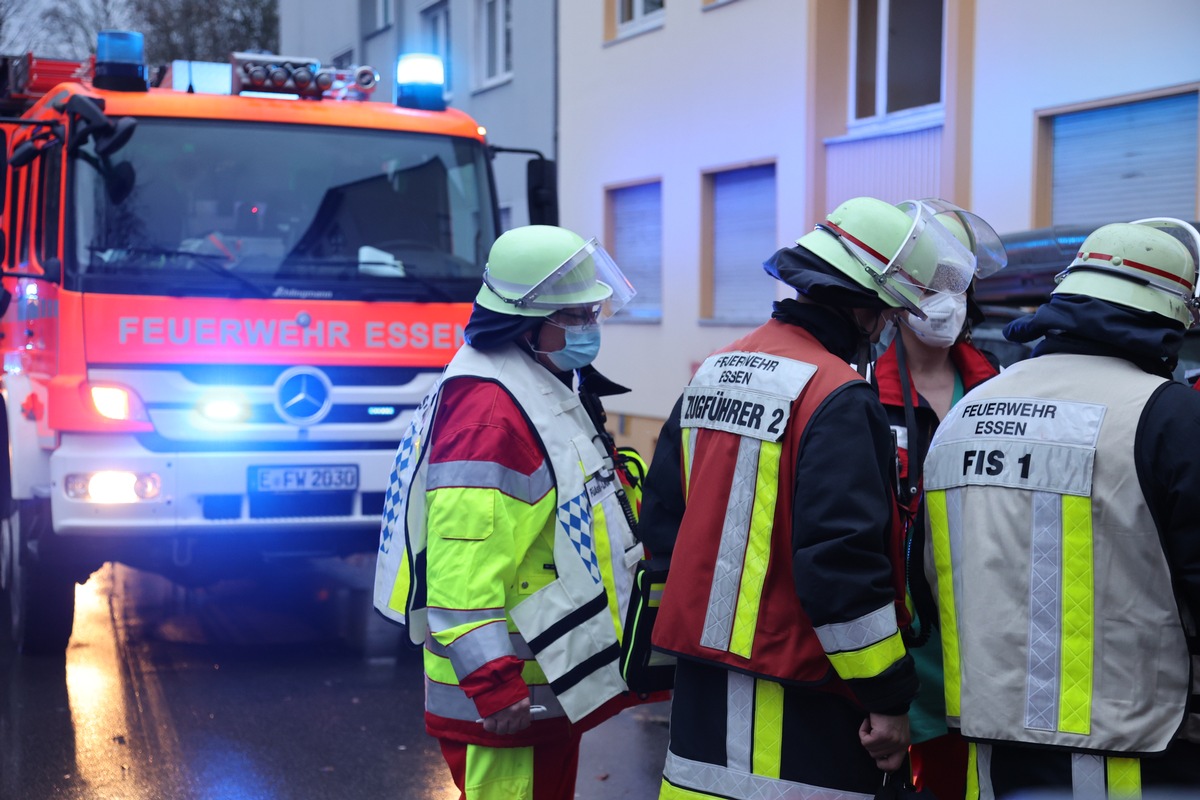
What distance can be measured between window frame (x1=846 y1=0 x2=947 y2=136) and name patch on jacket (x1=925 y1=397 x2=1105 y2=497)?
981 centimetres

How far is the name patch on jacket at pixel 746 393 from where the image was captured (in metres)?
2.72

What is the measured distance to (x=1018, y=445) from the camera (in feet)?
8.84

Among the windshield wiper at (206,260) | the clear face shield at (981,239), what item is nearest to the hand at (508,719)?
the clear face shield at (981,239)

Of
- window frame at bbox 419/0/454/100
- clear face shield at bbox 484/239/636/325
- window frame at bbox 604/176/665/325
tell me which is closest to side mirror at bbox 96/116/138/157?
clear face shield at bbox 484/239/636/325

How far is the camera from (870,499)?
260 centimetres

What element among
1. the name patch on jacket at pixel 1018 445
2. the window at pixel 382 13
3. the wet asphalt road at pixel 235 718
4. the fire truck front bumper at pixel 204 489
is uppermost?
the window at pixel 382 13

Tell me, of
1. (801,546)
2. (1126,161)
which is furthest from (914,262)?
(1126,161)

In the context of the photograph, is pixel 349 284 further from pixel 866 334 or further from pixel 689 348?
pixel 689 348

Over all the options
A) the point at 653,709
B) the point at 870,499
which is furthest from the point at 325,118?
the point at 870,499

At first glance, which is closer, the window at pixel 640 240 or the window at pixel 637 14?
the window at pixel 637 14

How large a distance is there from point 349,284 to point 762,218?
777 cm

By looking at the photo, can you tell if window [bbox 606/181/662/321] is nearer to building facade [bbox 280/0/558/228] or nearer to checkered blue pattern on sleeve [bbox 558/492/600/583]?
building facade [bbox 280/0/558/228]

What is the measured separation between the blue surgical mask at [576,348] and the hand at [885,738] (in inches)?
49.1

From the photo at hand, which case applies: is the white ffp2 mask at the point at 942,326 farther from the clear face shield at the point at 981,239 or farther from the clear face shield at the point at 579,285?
the clear face shield at the point at 579,285
